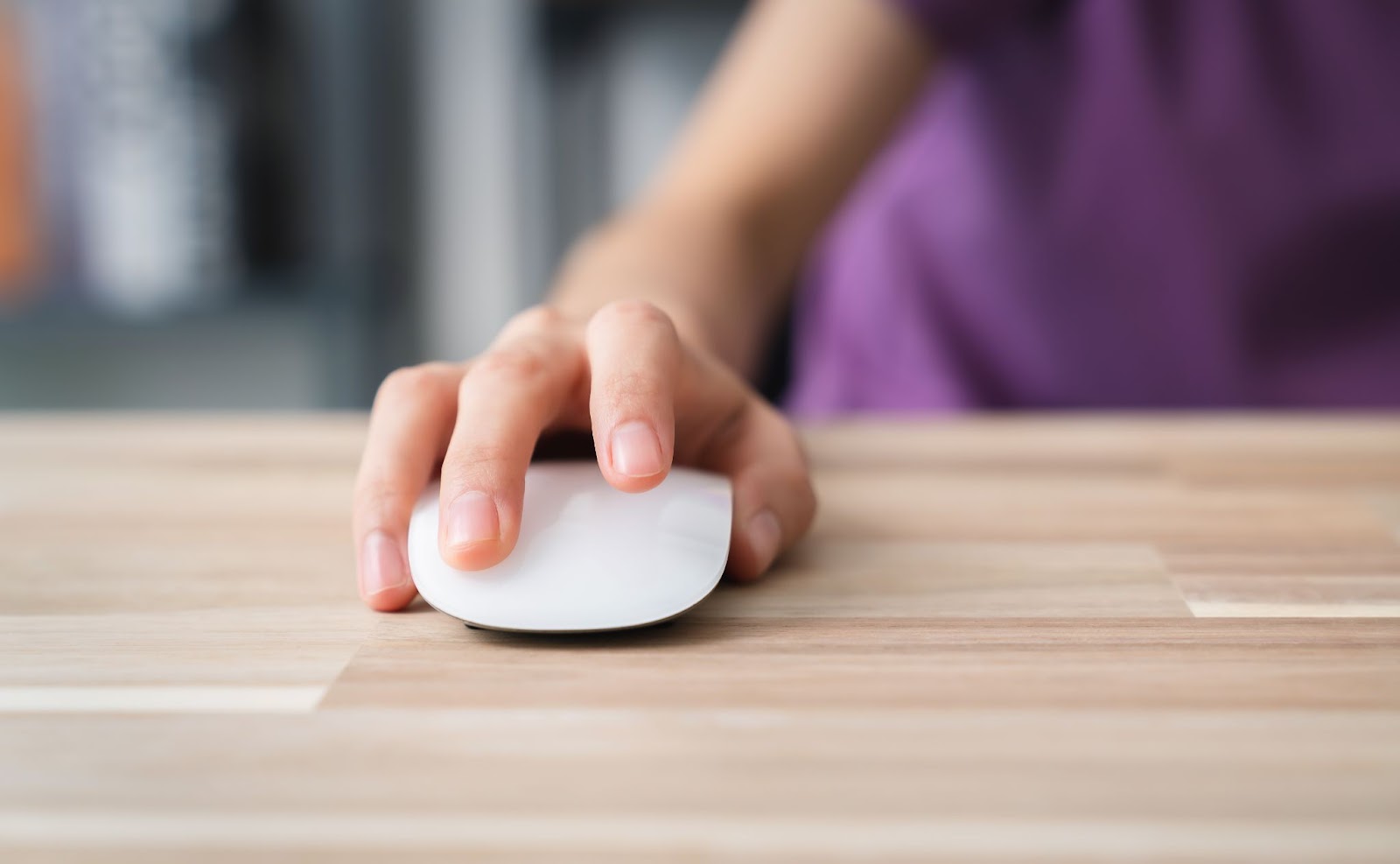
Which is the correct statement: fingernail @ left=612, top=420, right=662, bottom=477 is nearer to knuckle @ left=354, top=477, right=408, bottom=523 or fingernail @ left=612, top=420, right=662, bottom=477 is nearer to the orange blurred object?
knuckle @ left=354, top=477, right=408, bottom=523

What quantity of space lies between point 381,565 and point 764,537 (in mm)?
133

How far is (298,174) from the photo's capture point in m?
2.06

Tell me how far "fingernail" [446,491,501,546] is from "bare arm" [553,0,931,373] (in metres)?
0.48

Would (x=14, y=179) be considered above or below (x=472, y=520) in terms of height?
below

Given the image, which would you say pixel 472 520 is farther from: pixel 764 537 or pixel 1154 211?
pixel 1154 211

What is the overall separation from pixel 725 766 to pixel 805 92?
721 mm

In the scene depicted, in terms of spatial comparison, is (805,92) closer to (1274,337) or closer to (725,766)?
(1274,337)

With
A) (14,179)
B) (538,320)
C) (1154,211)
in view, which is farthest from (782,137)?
(14,179)

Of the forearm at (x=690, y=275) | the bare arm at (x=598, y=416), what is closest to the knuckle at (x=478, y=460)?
the bare arm at (x=598, y=416)

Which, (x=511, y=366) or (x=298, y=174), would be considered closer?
(x=511, y=366)

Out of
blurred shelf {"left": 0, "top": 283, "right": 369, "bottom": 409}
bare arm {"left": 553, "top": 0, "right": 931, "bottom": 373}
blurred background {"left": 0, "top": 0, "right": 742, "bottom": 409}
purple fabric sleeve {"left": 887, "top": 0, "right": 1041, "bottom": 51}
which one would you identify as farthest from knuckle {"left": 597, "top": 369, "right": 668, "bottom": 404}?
blurred shelf {"left": 0, "top": 283, "right": 369, "bottom": 409}

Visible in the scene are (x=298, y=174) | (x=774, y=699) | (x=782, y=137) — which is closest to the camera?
(x=774, y=699)

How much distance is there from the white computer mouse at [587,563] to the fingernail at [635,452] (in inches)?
0.8

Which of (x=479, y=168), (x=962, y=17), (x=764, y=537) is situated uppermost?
(x=962, y=17)
